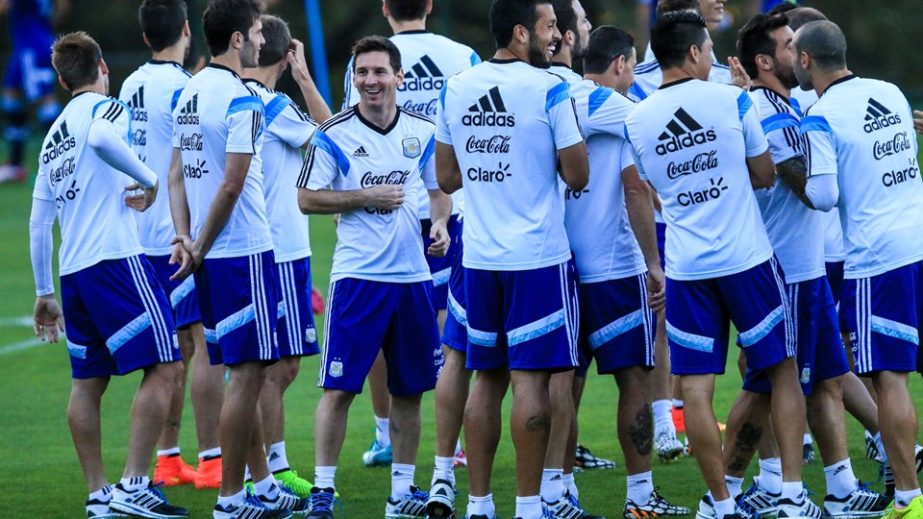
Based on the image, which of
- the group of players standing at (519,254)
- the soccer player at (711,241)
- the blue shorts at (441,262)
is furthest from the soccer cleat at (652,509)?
the blue shorts at (441,262)

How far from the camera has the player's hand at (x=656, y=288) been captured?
6.91 m

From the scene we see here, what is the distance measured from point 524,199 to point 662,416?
2.44 meters

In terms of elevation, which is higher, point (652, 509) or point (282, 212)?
point (282, 212)

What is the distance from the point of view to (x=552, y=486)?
6.95 meters

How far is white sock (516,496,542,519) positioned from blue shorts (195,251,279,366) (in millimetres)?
1332

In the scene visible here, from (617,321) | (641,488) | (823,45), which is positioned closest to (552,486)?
(641,488)

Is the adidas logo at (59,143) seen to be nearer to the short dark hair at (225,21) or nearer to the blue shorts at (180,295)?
the short dark hair at (225,21)

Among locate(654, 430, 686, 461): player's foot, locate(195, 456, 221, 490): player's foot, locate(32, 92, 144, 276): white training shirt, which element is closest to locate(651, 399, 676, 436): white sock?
locate(654, 430, 686, 461): player's foot

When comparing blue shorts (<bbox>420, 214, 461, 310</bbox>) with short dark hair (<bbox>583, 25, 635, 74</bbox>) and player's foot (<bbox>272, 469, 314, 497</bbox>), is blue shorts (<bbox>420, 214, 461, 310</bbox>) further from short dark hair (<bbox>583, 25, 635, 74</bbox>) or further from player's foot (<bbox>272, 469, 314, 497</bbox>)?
short dark hair (<bbox>583, 25, 635, 74</bbox>)

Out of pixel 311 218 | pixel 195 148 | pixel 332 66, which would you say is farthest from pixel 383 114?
pixel 332 66

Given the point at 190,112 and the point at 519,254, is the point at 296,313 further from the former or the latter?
the point at 519,254

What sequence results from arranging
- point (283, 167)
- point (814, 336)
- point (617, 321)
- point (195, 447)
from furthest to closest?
point (195, 447) < point (283, 167) < point (617, 321) < point (814, 336)

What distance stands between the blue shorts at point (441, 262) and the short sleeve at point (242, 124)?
145cm

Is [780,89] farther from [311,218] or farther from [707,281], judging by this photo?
[311,218]
